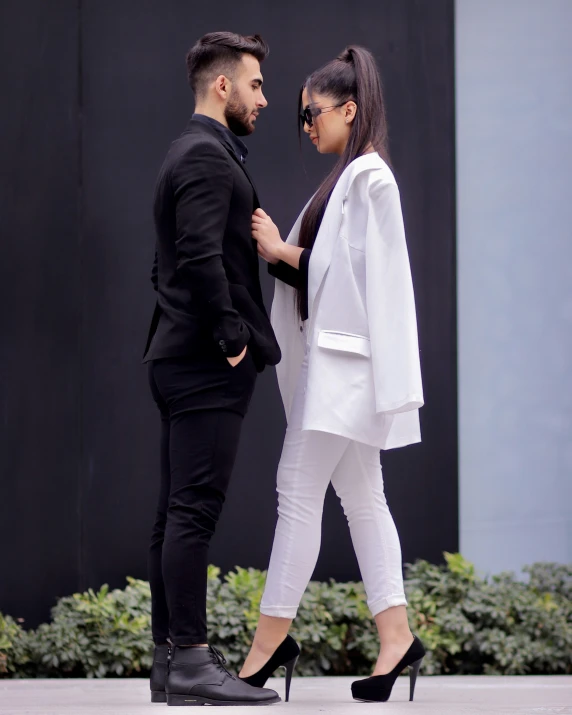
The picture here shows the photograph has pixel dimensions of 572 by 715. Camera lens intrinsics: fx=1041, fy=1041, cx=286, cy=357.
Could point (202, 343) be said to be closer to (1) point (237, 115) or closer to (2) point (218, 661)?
(1) point (237, 115)

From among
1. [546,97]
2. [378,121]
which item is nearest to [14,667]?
[378,121]

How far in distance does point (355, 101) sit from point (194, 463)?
1.41 metres

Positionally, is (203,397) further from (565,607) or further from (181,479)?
(565,607)

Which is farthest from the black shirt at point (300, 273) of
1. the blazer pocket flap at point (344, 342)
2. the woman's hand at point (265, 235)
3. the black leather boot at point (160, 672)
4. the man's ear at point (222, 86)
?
the black leather boot at point (160, 672)


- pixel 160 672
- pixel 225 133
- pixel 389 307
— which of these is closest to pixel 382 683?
pixel 160 672

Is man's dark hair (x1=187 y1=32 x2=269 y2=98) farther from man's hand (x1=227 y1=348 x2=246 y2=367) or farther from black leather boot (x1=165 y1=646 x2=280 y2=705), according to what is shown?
black leather boot (x1=165 y1=646 x2=280 y2=705)

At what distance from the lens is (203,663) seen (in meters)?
3.17

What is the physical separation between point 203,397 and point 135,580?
2288 millimetres

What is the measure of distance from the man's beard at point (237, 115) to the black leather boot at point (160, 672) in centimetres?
175

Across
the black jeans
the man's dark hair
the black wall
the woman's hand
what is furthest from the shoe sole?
the black wall

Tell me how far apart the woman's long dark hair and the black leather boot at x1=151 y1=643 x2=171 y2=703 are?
152 cm

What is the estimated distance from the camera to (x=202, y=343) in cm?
325

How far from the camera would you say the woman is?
3.46 meters

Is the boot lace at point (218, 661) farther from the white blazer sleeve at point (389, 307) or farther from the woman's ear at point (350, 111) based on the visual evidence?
the woman's ear at point (350, 111)
